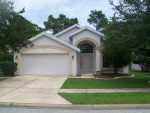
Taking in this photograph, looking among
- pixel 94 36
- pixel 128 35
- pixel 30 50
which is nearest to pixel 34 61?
pixel 30 50

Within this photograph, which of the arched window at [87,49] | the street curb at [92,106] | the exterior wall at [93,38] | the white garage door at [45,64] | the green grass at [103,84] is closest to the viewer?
the street curb at [92,106]

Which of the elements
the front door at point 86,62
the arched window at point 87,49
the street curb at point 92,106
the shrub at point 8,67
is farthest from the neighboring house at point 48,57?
the street curb at point 92,106

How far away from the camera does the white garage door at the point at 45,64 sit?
2058 cm

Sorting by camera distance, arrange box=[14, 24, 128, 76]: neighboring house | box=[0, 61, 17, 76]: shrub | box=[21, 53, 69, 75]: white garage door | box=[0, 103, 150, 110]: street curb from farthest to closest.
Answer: box=[21, 53, 69, 75]: white garage door < box=[14, 24, 128, 76]: neighboring house < box=[0, 61, 17, 76]: shrub < box=[0, 103, 150, 110]: street curb

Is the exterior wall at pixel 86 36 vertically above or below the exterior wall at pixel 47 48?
above

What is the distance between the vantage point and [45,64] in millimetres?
20719

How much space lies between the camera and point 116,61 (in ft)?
68.4

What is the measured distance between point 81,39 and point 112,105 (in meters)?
14.9

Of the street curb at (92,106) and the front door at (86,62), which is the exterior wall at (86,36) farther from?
the street curb at (92,106)

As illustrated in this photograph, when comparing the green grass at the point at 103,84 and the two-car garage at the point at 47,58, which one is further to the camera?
the two-car garage at the point at 47,58

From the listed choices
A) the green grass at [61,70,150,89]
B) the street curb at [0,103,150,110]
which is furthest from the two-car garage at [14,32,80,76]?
the street curb at [0,103,150,110]

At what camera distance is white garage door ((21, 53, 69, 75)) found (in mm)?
20578

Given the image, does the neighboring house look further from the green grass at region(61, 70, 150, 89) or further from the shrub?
the green grass at region(61, 70, 150, 89)

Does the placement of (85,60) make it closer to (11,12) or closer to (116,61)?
(116,61)
